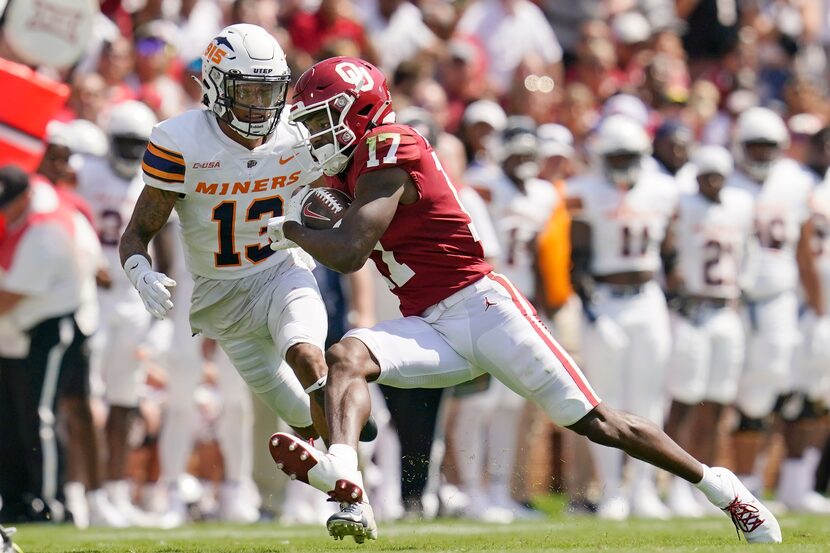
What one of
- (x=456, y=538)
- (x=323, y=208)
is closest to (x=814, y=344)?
(x=456, y=538)

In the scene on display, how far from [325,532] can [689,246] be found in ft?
11.3

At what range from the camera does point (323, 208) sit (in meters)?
5.75

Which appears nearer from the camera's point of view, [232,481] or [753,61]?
[232,481]

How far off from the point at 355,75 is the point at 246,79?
0.65 m

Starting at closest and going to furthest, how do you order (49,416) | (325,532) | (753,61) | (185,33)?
(325,532)
(49,416)
(185,33)
(753,61)

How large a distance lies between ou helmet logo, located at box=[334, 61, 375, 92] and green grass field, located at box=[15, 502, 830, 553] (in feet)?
5.87

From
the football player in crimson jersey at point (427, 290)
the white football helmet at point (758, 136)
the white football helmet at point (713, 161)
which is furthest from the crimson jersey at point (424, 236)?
the white football helmet at point (758, 136)

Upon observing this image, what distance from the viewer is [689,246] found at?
9859 mm

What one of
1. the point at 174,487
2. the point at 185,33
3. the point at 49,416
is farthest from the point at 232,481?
the point at 185,33

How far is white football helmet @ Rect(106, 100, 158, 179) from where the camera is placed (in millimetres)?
9000

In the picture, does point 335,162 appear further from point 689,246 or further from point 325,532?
point 689,246

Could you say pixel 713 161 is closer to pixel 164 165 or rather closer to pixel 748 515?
pixel 748 515

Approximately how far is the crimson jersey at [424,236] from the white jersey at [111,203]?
339 cm

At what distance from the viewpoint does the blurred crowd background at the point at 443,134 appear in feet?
29.5
